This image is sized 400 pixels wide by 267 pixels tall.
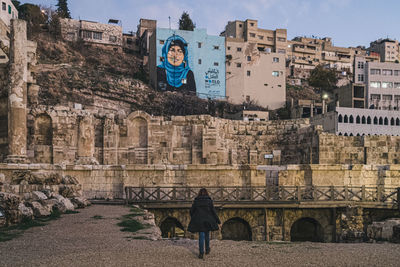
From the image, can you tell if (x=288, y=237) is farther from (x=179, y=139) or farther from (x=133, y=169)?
(x=179, y=139)

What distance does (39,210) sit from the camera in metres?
14.7

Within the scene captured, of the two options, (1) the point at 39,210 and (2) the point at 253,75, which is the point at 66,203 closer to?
(1) the point at 39,210

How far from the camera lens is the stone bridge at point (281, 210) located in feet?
71.8

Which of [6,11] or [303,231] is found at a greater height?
[6,11]

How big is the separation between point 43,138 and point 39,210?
56.9ft

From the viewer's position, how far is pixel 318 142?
34.3 meters

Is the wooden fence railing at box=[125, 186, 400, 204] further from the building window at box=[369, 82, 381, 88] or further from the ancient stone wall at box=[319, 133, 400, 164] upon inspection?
the building window at box=[369, 82, 381, 88]

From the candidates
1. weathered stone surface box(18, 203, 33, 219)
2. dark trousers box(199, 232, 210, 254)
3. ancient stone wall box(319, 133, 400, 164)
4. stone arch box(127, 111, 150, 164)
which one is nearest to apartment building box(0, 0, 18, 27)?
stone arch box(127, 111, 150, 164)

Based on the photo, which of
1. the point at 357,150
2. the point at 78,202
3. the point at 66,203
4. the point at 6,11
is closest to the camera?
the point at 66,203

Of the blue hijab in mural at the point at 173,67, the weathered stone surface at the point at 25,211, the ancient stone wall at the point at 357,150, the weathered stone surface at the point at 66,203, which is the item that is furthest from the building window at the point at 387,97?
the weathered stone surface at the point at 25,211

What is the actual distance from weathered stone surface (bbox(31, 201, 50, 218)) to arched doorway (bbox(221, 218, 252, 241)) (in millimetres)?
12008

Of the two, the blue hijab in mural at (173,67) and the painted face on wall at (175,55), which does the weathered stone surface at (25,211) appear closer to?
the blue hijab in mural at (173,67)

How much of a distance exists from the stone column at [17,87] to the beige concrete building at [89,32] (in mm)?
46584

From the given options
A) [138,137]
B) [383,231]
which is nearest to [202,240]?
[383,231]
